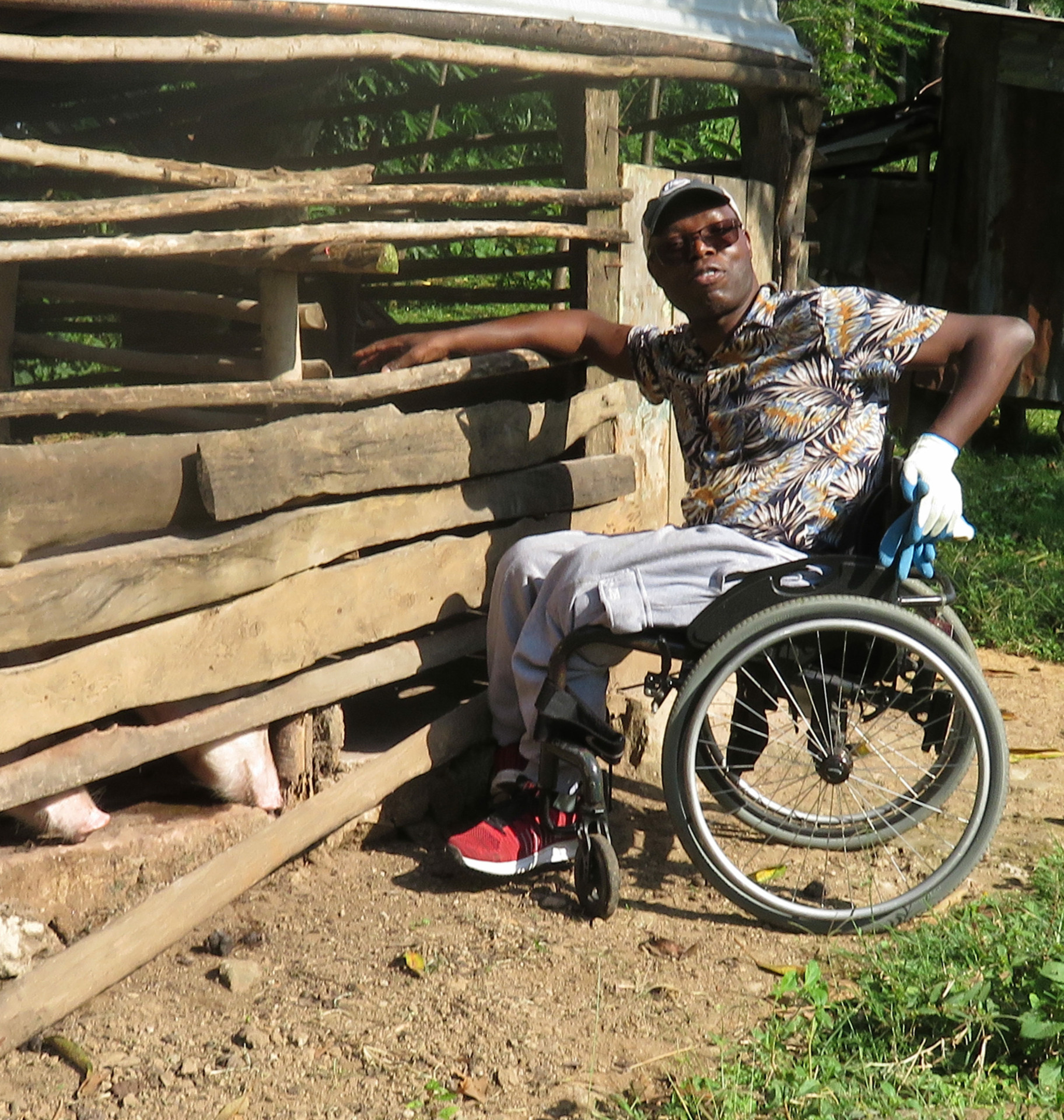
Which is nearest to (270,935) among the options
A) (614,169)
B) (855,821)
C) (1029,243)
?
(855,821)

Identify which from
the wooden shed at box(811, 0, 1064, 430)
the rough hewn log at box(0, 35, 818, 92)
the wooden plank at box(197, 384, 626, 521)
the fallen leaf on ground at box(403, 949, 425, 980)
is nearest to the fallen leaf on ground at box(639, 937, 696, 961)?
the fallen leaf on ground at box(403, 949, 425, 980)

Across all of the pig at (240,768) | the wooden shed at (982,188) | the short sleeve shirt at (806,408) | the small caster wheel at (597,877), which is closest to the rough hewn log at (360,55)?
the short sleeve shirt at (806,408)

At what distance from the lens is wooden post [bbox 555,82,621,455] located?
4.43 metres

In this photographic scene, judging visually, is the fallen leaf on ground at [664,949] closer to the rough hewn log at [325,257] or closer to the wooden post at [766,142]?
the rough hewn log at [325,257]

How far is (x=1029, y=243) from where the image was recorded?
28.6 feet

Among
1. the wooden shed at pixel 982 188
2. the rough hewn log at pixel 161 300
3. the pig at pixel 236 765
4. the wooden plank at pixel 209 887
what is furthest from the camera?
the wooden shed at pixel 982 188

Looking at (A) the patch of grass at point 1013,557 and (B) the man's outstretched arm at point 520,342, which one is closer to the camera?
(B) the man's outstretched arm at point 520,342

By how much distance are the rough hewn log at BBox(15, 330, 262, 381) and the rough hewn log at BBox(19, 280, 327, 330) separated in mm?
205

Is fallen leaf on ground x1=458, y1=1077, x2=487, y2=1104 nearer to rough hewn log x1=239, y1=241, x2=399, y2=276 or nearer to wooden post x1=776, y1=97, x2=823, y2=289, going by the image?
rough hewn log x1=239, y1=241, x2=399, y2=276

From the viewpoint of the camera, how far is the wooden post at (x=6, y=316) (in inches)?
231

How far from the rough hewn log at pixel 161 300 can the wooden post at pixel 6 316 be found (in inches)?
8.3

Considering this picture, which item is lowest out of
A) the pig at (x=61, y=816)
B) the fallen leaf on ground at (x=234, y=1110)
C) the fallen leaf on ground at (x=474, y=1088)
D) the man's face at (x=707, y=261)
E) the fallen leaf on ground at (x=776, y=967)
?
the fallen leaf on ground at (x=776, y=967)

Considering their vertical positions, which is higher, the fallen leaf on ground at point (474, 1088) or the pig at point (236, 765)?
the pig at point (236, 765)

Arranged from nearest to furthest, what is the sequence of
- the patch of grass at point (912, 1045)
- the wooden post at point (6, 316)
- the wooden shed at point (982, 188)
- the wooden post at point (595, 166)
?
the patch of grass at point (912, 1045), the wooden post at point (595, 166), the wooden post at point (6, 316), the wooden shed at point (982, 188)
